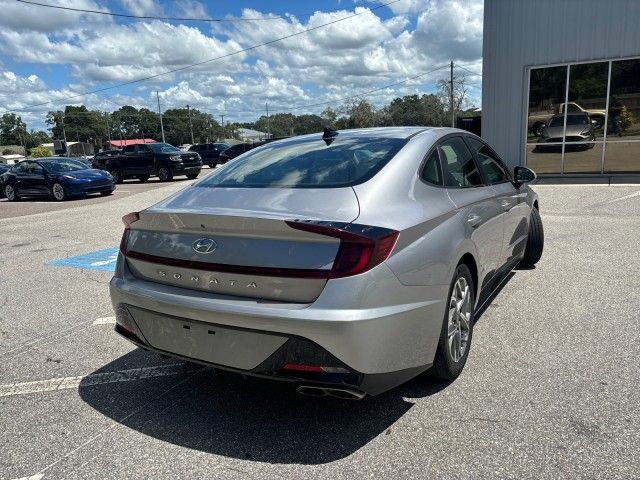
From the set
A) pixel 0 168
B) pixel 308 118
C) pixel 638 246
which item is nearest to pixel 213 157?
pixel 0 168

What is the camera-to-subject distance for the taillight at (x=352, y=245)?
2367 millimetres

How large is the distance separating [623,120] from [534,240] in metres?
A: 11.0

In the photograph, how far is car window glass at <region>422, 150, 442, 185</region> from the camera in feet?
10.3

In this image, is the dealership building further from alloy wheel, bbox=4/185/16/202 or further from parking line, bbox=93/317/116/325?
alloy wheel, bbox=4/185/16/202

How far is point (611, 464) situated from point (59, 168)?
61.4 feet

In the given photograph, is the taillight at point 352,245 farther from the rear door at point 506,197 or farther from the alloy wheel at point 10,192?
the alloy wheel at point 10,192

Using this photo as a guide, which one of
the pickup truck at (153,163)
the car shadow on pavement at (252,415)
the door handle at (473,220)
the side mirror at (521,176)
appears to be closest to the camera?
the car shadow on pavement at (252,415)

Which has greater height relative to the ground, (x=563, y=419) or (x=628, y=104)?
(x=628, y=104)

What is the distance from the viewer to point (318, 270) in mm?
2379

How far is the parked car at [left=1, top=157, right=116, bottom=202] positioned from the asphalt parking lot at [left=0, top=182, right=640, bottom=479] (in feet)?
44.3

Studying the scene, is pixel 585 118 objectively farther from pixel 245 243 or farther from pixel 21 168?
pixel 21 168

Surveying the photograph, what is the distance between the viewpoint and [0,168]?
2848 centimetres

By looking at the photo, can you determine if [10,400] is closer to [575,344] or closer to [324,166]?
[324,166]

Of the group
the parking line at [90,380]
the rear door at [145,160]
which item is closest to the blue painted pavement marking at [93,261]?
the parking line at [90,380]
